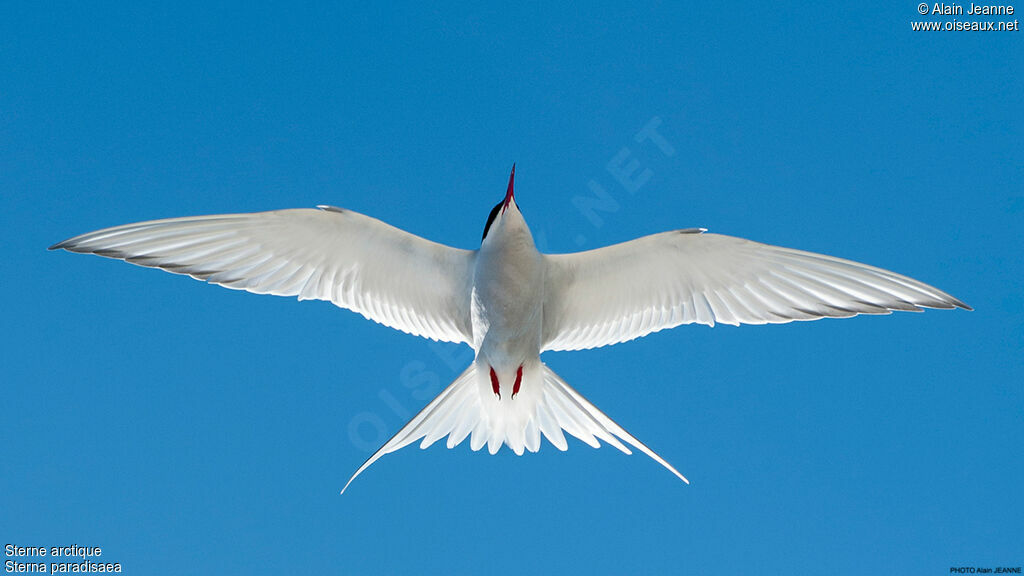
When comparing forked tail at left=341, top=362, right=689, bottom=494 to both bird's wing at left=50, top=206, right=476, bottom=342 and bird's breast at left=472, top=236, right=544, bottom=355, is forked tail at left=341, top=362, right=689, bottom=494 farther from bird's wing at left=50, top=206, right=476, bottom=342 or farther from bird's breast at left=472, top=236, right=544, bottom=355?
bird's wing at left=50, top=206, right=476, bottom=342

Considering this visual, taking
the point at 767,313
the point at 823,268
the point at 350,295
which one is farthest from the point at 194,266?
the point at 823,268

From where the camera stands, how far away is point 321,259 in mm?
5043

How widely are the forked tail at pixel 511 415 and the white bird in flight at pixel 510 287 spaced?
10 mm

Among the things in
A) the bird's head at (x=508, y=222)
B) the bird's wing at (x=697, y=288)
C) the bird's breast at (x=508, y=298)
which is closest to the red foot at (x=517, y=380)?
the bird's breast at (x=508, y=298)

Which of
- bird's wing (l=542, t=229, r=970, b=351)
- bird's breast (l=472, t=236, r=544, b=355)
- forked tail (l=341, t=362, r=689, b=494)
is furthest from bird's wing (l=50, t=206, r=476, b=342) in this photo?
bird's wing (l=542, t=229, r=970, b=351)

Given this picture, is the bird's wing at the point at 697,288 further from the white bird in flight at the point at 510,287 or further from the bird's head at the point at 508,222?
the bird's head at the point at 508,222

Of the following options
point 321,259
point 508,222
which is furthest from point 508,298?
point 321,259

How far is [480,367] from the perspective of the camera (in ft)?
17.1

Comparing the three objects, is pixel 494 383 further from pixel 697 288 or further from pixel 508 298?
pixel 697 288

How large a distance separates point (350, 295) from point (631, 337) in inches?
86.0

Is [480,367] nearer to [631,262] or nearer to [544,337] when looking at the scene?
[544,337]

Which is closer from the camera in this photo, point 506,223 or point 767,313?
point 506,223

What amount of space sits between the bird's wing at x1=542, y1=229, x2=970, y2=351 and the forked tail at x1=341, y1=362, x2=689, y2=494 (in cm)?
41

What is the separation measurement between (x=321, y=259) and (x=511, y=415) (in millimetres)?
1852
